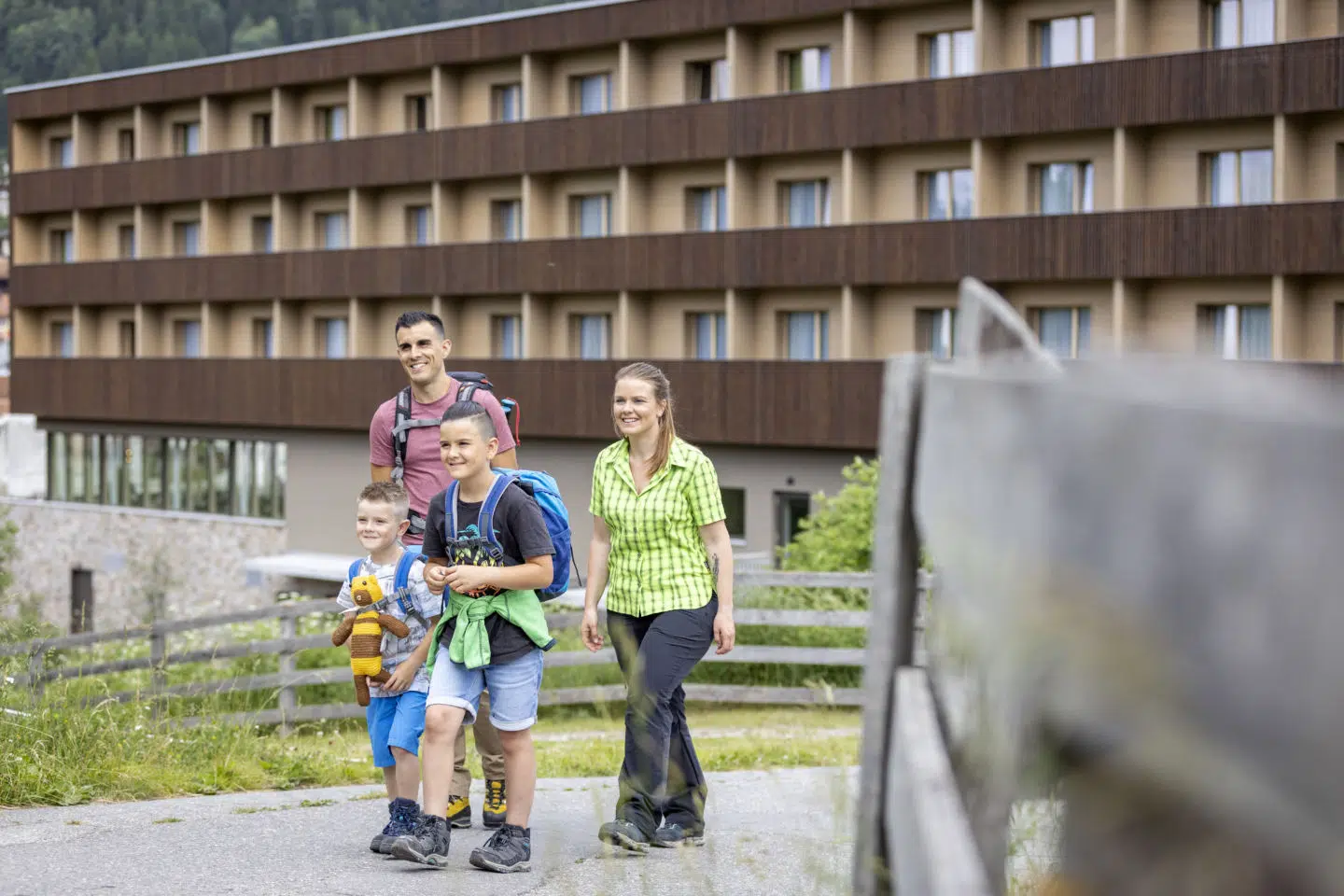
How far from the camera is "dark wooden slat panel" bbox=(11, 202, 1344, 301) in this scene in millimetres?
30531

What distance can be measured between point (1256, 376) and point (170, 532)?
168ft

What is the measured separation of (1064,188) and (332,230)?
20.8 meters

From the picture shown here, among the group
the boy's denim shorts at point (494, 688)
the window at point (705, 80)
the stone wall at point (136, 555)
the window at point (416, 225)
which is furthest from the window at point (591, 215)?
the boy's denim shorts at point (494, 688)

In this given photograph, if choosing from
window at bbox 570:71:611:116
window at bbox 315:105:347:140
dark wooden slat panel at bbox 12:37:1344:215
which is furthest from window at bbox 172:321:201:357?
window at bbox 570:71:611:116

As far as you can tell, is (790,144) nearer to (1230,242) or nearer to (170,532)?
(1230,242)

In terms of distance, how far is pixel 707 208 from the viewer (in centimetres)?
3900

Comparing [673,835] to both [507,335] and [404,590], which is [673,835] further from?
[507,335]

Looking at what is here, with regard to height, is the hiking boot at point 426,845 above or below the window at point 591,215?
below

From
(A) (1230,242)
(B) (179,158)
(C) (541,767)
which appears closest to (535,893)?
(C) (541,767)

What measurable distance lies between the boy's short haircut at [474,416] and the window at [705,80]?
109 ft

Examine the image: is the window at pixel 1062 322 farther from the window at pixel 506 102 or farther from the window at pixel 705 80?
the window at pixel 506 102

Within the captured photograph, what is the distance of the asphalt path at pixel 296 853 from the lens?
5887 millimetres

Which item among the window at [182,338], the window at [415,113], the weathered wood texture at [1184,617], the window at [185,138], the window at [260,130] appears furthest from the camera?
the window at [182,338]

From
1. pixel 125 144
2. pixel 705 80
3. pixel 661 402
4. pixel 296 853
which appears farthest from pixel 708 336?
pixel 296 853
